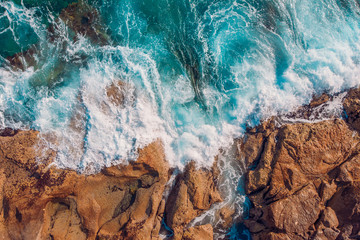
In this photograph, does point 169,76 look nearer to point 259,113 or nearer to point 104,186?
point 259,113

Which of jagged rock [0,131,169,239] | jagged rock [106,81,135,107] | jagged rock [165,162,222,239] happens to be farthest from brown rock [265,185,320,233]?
jagged rock [106,81,135,107]

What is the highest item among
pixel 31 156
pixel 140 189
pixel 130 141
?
pixel 31 156

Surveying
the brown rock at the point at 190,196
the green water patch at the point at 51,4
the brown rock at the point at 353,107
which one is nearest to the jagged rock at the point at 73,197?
the brown rock at the point at 190,196

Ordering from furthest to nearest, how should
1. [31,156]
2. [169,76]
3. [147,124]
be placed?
[169,76] → [147,124] → [31,156]

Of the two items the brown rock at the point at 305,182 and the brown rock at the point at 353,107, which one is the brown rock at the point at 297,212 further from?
the brown rock at the point at 353,107

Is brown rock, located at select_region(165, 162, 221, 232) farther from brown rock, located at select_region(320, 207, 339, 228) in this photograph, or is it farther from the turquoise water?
brown rock, located at select_region(320, 207, 339, 228)

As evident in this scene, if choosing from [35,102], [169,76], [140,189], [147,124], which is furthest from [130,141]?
[35,102]

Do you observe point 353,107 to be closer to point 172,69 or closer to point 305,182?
point 305,182
